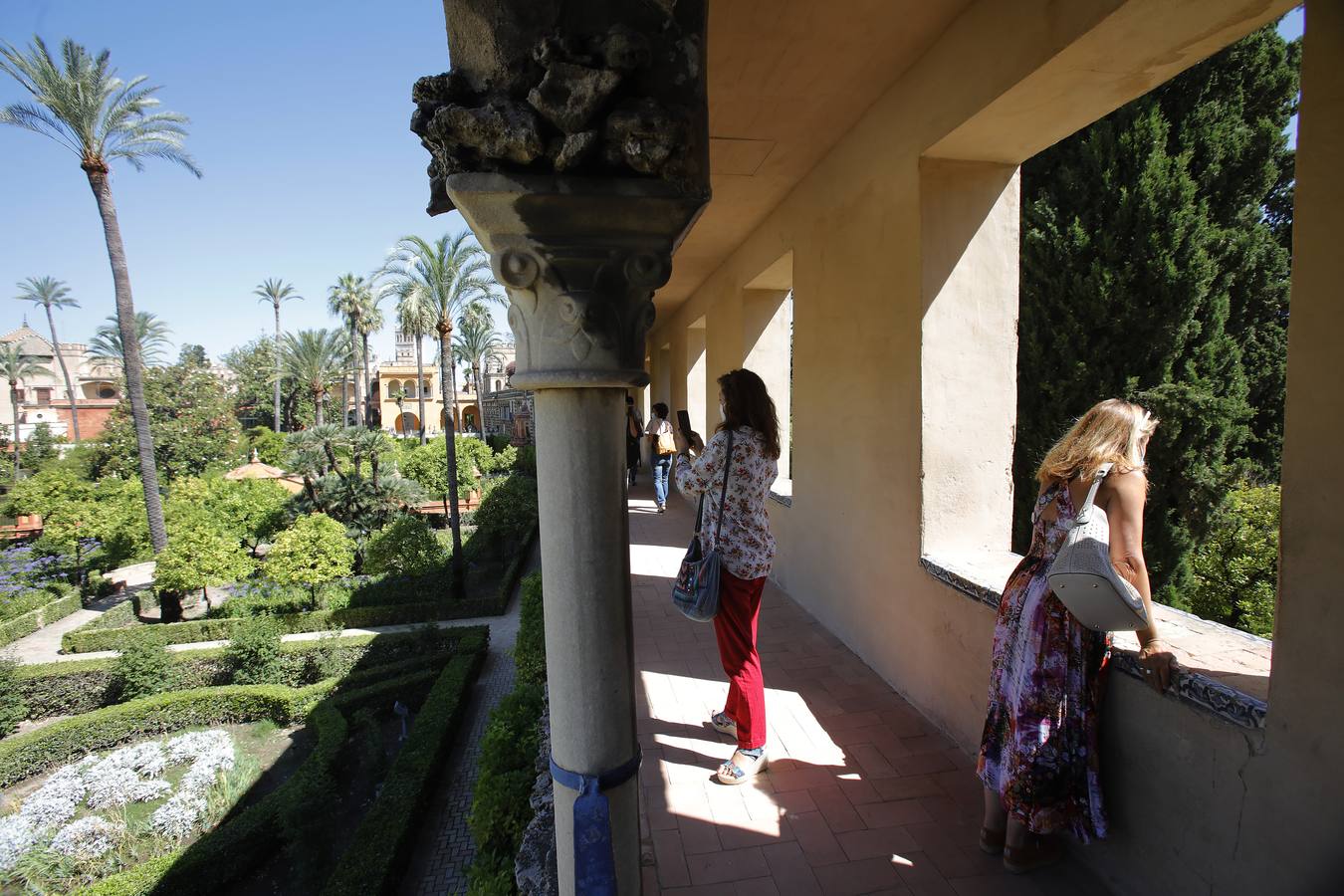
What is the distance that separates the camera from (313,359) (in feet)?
133

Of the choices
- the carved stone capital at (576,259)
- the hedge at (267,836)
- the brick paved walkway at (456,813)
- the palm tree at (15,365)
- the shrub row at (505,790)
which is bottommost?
the brick paved walkway at (456,813)

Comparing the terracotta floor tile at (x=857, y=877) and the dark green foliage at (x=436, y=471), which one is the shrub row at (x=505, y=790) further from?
the dark green foliage at (x=436, y=471)

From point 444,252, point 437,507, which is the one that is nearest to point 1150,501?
point 444,252

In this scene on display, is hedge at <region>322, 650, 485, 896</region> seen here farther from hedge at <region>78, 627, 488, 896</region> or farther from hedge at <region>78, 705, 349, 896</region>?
hedge at <region>78, 705, 349, 896</region>

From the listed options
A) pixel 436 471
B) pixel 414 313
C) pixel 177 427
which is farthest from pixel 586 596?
pixel 177 427

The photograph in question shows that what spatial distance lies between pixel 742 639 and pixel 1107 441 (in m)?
1.56

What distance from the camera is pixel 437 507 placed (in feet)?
62.2

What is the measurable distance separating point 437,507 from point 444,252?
712 centimetres

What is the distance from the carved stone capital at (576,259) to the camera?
5.29 feet

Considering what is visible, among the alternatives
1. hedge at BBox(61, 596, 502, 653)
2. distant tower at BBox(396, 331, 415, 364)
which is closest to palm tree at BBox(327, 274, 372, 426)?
distant tower at BBox(396, 331, 415, 364)

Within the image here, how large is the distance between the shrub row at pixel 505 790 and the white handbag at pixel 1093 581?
2314 millimetres

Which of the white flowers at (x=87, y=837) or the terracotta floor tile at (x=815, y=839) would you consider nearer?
the terracotta floor tile at (x=815, y=839)

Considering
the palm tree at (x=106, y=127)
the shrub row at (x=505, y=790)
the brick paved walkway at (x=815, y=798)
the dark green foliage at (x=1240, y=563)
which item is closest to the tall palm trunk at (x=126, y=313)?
the palm tree at (x=106, y=127)

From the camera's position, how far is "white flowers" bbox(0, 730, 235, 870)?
6.18m
